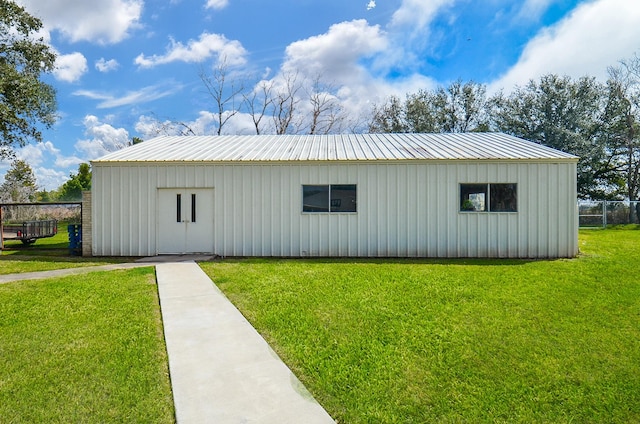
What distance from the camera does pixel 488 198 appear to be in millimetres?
9742

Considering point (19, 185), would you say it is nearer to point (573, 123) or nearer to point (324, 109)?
point (324, 109)

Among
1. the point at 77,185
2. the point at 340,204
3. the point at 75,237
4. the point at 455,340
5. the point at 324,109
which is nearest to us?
the point at 455,340

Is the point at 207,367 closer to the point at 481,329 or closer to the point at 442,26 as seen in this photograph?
the point at 481,329

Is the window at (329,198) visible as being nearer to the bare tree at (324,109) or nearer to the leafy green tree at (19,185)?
the bare tree at (324,109)

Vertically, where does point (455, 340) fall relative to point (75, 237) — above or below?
below

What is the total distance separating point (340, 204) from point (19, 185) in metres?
33.5

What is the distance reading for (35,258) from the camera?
10.0m

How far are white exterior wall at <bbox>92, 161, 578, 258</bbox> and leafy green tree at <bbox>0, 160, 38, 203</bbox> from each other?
2459cm

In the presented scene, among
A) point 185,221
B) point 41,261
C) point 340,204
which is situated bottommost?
point 41,261

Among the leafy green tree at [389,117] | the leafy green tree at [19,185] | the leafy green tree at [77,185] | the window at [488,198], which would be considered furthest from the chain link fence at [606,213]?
the leafy green tree at [77,185]

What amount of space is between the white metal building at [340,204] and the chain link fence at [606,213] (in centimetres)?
1243

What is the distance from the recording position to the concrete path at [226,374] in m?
2.59

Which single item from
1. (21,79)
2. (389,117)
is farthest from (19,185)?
(389,117)

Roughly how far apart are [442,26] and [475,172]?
779 cm
